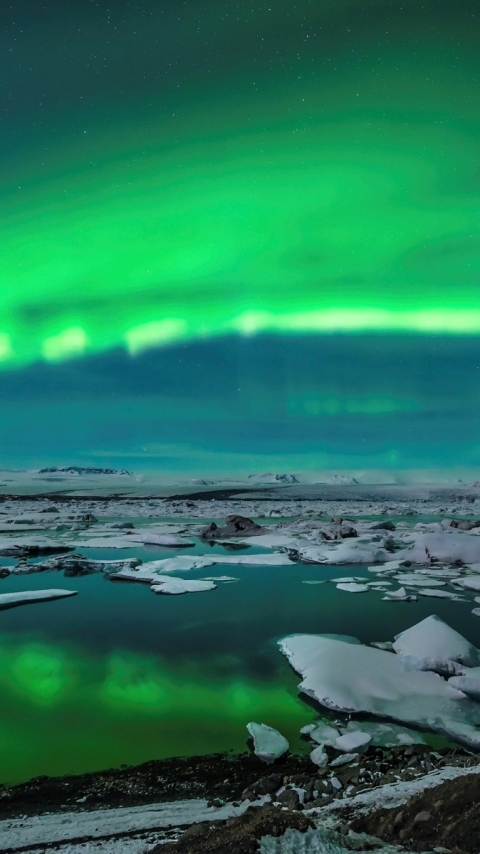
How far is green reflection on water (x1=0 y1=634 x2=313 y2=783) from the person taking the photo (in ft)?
17.0

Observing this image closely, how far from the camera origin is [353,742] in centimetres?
490

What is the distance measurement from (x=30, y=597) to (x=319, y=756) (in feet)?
29.0

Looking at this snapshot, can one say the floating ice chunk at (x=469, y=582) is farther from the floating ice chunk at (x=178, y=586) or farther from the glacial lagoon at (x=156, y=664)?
the floating ice chunk at (x=178, y=586)

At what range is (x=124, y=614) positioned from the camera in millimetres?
Answer: 10773

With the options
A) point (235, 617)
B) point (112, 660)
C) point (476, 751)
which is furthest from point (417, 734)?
point (235, 617)

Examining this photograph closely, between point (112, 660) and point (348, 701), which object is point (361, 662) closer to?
point (348, 701)

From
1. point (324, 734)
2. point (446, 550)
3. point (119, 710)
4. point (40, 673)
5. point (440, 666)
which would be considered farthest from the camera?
point (446, 550)

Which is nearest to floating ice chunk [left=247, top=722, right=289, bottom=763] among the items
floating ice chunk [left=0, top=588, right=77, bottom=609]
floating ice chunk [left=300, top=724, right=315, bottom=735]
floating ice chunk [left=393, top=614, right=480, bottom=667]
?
floating ice chunk [left=300, top=724, right=315, bottom=735]

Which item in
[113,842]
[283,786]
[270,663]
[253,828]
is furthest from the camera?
[270,663]

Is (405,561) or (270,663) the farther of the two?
(405,561)

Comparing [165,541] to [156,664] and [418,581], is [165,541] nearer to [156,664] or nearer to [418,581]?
[418,581]

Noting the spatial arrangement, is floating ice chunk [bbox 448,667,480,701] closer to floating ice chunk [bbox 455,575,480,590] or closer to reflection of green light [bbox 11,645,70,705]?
reflection of green light [bbox 11,645,70,705]

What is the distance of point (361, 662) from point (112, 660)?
390 cm

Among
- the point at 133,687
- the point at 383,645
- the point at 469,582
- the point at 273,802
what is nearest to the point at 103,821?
the point at 273,802
